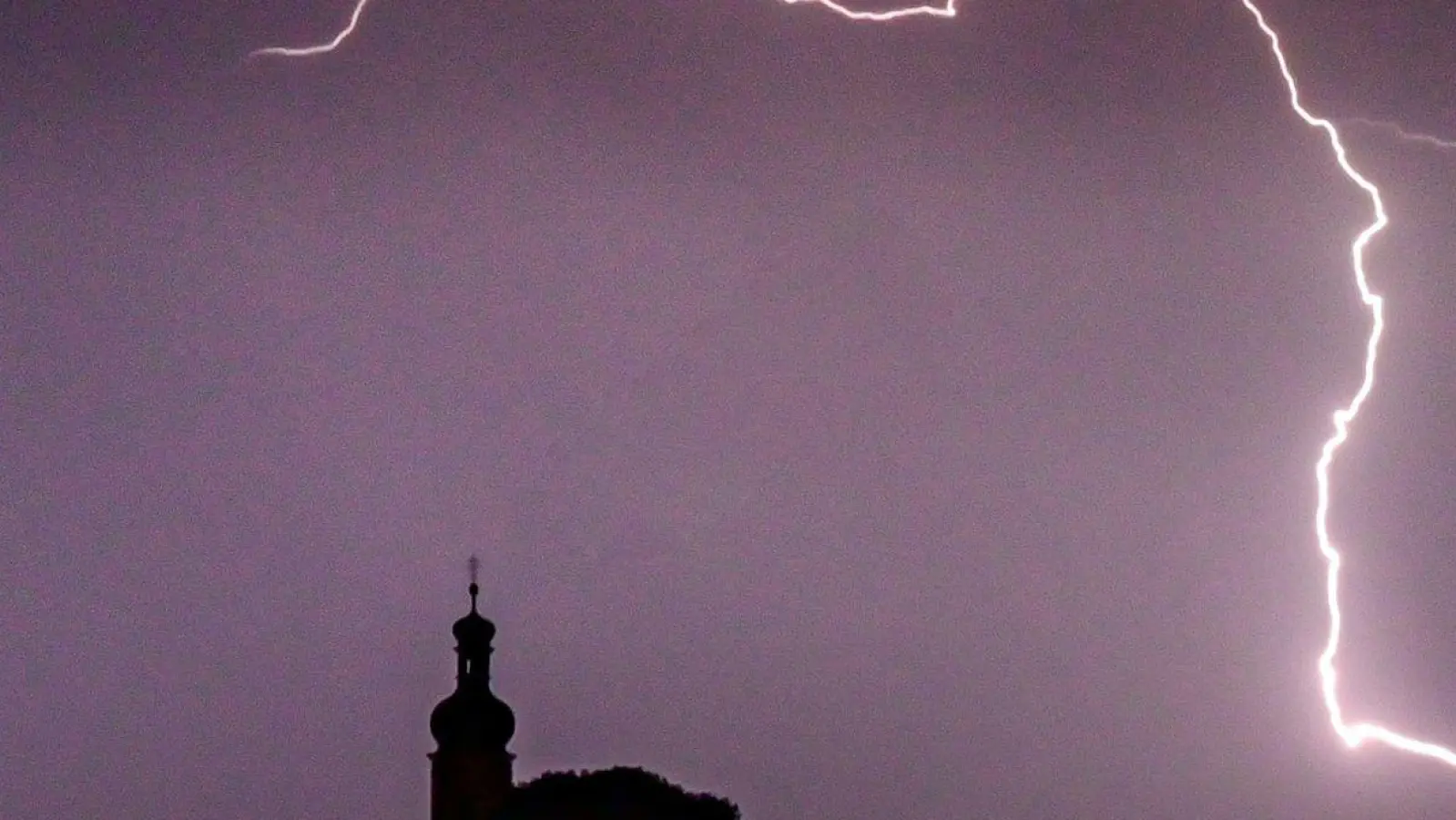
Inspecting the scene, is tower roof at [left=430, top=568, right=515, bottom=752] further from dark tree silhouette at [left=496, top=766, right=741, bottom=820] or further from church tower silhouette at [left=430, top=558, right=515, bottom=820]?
dark tree silhouette at [left=496, top=766, right=741, bottom=820]

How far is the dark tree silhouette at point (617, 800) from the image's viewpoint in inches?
1405

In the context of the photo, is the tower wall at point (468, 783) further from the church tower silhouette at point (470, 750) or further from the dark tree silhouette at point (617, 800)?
the dark tree silhouette at point (617, 800)

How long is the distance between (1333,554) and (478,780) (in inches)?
809

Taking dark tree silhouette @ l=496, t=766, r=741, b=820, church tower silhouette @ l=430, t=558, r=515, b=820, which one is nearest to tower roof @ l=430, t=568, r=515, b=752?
church tower silhouette @ l=430, t=558, r=515, b=820

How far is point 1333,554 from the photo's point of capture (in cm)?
2584

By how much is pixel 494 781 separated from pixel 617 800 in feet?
22.7

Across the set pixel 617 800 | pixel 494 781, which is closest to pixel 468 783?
pixel 494 781

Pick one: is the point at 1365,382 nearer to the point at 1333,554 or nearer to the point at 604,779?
the point at 1333,554

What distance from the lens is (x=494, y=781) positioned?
138 ft

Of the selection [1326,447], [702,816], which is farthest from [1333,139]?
[702,816]

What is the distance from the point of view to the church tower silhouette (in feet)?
137

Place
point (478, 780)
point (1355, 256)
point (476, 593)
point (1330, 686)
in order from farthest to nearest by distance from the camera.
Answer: point (476, 593) → point (478, 780) → point (1355, 256) → point (1330, 686)

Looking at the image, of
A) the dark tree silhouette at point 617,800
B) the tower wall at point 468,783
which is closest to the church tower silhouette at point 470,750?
the tower wall at point 468,783

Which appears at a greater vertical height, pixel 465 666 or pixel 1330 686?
pixel 465 666
